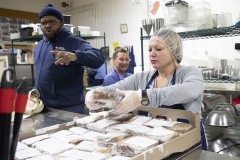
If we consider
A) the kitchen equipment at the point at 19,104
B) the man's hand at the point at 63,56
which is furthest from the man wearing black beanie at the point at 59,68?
the kitchen equipment at the point at 19,104

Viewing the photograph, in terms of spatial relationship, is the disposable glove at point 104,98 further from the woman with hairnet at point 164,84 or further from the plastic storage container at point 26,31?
the plastic storage container at point 26,31

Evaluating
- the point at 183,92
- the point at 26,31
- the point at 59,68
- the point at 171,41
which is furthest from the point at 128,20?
the point at 183,92

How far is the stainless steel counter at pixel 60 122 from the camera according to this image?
797mm

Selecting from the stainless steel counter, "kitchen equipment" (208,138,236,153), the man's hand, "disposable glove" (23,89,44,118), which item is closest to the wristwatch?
the stainless steel counter

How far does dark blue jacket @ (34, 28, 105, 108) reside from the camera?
1803 mm

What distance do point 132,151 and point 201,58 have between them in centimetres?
272

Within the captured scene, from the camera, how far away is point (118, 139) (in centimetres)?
81

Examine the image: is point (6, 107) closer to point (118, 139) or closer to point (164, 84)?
point (118, 139)

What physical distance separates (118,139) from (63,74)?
1.12 meters

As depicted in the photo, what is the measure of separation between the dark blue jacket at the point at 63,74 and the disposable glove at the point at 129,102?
2.45ft

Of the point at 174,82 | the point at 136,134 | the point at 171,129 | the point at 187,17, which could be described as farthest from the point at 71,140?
the point at 187,17

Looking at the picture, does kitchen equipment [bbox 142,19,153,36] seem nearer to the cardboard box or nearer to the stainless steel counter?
the stainless steel counter

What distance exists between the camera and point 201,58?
10.4ft

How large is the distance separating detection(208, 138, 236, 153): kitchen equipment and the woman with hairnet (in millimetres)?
616
